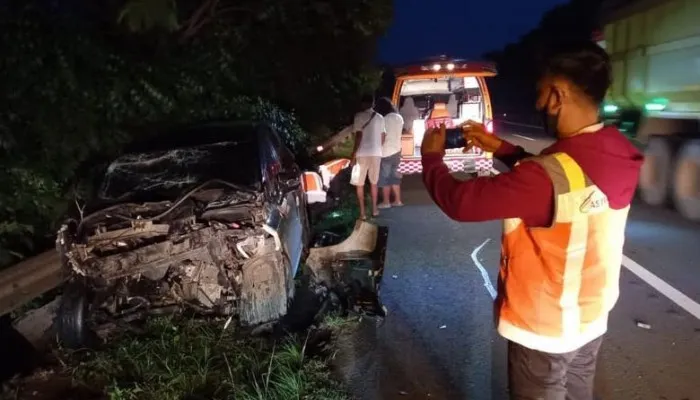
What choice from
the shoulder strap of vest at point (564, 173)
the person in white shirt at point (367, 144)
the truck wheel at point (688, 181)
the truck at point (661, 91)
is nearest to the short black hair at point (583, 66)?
the shoulder strap of vest at point (564, 173)

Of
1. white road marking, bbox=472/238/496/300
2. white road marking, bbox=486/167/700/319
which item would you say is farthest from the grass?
white road marking, bbox=486/167/700/319

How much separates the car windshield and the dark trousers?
3761mm

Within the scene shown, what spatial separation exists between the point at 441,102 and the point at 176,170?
8.05 meters

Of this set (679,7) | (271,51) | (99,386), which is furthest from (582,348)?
(271,51)

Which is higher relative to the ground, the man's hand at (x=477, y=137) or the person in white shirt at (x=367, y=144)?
the man's hand at (x=477, y=137)

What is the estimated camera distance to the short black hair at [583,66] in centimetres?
220

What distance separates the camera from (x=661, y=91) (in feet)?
30.5

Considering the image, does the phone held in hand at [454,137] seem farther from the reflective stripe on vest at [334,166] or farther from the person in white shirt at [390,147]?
the reflective stripe on vest at [334,166]

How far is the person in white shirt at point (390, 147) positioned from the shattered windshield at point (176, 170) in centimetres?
372

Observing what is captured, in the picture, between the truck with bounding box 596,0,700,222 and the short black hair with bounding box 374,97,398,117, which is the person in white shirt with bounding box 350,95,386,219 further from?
the truck with bounding box 596,0,700,222

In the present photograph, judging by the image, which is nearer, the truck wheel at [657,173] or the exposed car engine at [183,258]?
the exposed car engine at [183,258]

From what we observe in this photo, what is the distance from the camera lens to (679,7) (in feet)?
27.7

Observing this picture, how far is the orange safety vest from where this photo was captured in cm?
212

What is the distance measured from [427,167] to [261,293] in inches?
128
